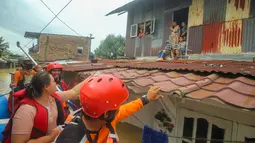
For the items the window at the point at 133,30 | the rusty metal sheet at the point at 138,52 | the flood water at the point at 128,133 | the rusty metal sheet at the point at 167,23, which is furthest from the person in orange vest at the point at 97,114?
the window at the point at 133,30

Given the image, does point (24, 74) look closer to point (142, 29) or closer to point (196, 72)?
point (196, 72)

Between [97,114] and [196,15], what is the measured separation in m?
7.02

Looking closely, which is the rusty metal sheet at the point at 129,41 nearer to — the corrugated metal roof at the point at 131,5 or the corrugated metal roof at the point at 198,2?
the corrugated metal roof at the point at 131,5

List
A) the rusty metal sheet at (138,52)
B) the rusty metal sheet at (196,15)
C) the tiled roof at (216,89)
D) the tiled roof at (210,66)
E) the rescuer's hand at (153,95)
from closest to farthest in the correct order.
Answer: the tiled roof at (216,89) < the rescuer's hand at (153,95) < the tiled roof at (210,66) < the rusty metal sheet at (196,15) < the rusty metal sheet at (138,52)

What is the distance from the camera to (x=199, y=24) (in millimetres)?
7105

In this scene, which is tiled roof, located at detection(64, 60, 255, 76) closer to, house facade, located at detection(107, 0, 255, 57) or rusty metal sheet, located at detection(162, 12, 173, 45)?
house facade, located at detection(107, 0, 255, 57)

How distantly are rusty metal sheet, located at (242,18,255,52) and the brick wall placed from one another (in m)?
20.8

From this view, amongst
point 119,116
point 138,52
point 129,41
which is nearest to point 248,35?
point 119,116

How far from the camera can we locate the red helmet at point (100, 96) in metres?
1.34

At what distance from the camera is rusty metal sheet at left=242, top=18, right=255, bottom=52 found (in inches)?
215

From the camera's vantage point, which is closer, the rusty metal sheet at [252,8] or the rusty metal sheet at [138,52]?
the rusty metal sheet at [252,8]

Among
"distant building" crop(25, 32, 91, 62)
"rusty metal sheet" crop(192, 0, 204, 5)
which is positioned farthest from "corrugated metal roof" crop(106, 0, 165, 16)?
"distant building" crop(25, 32, 91, 62)

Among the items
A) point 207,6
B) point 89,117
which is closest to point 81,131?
point 89,117

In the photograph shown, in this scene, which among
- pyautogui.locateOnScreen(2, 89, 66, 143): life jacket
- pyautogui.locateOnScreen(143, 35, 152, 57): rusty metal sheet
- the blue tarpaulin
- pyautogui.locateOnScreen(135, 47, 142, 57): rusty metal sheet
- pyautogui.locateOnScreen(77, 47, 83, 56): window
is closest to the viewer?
pyautogui.locateOnScreen(2, 89, 66, 143): life jacket
